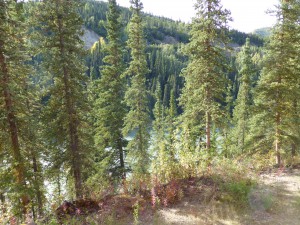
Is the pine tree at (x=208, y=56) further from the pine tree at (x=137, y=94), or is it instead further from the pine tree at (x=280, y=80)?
the pine tree at (x=137, y=94)

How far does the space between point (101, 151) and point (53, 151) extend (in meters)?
7.96

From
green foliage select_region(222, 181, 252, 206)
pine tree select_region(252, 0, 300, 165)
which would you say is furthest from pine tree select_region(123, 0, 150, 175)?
green foliage select_region(222, 181, 252, 206)

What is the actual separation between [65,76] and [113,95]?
8.68 meters

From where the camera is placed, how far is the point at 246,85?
2962cm

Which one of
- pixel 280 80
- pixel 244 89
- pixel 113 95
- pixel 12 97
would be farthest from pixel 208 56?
pixel 244 89

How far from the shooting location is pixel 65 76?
13445mm

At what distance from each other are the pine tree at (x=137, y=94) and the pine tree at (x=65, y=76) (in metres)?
7.28

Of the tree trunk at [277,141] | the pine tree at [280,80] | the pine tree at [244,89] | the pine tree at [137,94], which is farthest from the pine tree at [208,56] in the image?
the pine tree at [244,89]

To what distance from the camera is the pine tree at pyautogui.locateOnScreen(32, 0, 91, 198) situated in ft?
42.7

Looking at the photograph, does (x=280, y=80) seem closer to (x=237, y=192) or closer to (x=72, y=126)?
(x=237, y=192)

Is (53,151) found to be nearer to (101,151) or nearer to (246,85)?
→ (101,151)

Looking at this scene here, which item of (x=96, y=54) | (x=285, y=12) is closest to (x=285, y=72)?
(x=285, y=12)

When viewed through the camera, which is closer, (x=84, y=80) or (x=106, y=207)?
(x=106, y=207)

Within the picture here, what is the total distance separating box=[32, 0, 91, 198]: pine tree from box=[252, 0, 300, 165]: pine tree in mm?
10051
